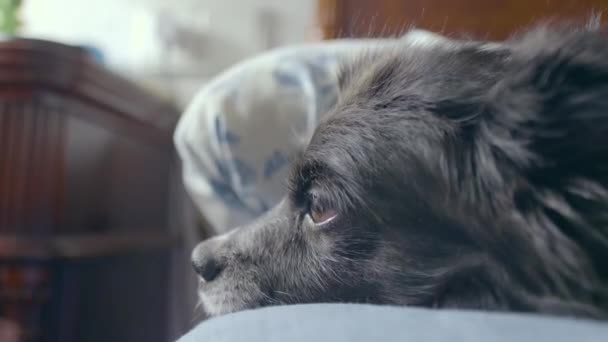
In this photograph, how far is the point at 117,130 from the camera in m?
1.53

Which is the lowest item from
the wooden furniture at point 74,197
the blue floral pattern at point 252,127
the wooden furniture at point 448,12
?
the wooden furniture at point 74,197

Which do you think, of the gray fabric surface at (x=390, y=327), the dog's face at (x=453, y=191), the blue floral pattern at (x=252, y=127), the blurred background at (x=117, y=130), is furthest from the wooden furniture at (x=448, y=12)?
the gray fabric surface at (x=390, y=327)

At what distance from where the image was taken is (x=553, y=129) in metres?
0.52

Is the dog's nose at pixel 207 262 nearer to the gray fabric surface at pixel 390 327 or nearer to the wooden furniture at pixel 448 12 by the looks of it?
the gray fabric surface at pixel 390 327

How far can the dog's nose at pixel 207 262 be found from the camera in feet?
2.52

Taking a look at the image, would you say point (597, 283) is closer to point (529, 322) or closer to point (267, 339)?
point (529, 322)

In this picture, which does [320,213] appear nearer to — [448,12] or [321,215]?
[321,215]

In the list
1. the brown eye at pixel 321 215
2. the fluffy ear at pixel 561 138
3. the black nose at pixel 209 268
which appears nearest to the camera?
the fluffy ear at pixel 561 138

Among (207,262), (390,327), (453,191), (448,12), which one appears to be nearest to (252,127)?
(207,262)

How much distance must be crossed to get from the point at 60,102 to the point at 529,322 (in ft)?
3.56

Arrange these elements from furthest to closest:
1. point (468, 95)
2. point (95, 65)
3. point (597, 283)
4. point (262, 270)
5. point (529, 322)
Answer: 1. point (95, 65)
2. point (262, 270)
3. point (468, 95)
4. point (597, 283)
5. point (529, 322)

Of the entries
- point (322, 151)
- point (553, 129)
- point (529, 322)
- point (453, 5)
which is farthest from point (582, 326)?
point (453, 5)

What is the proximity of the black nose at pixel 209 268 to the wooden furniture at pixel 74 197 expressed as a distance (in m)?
0.51

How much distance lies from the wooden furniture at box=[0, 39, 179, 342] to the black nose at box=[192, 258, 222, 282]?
505 millimetres
